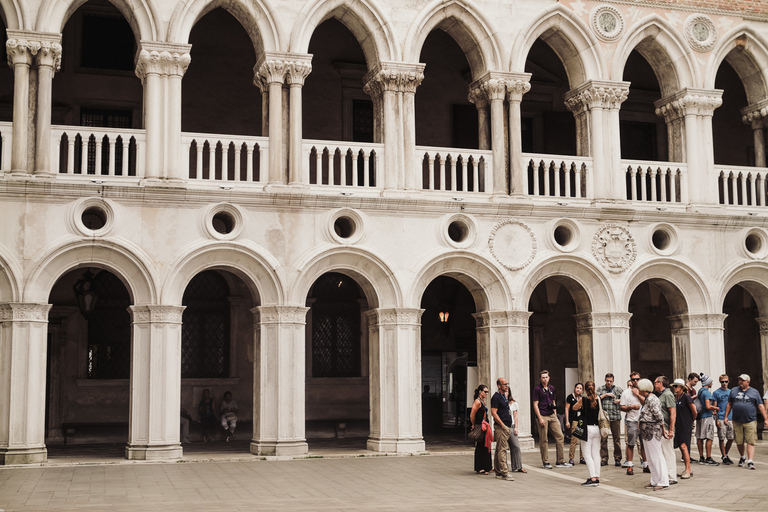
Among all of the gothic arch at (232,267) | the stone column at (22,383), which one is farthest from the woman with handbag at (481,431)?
the stone column at (22,383)

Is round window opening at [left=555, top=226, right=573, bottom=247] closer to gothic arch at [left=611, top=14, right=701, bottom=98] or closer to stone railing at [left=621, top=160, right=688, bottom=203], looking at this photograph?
stone railing at [left=621, top=160, right=688, bottom=203]

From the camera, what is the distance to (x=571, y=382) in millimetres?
20891

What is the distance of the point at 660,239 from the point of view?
830 inches

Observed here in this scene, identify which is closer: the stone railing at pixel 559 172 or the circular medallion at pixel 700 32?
the stone railing at pixel 559 172

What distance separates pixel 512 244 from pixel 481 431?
210 inches

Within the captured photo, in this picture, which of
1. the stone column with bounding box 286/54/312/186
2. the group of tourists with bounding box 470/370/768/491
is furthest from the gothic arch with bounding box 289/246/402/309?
the group of tourists with bounding box 470/370/768/491

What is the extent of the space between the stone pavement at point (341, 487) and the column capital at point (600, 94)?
745 centimetres

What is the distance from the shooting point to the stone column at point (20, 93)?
1764 centimetres

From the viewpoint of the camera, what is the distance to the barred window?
22719 millimetres

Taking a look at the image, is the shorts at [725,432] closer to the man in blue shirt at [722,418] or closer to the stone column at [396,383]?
the man in blue shirt at [722,418]

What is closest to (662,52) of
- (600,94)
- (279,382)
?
(600,94)

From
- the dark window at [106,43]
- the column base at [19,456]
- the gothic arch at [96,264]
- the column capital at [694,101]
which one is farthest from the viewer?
the dark window at [106,43]

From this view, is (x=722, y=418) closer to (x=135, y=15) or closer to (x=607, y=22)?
(x=607, y=22)

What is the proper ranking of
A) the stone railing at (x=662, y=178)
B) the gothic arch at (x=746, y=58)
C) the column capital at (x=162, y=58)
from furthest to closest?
the gothic arch at (x=746, y=58), the stone railing at (x=662, y=178), the column capital at (x=162, y=58)
